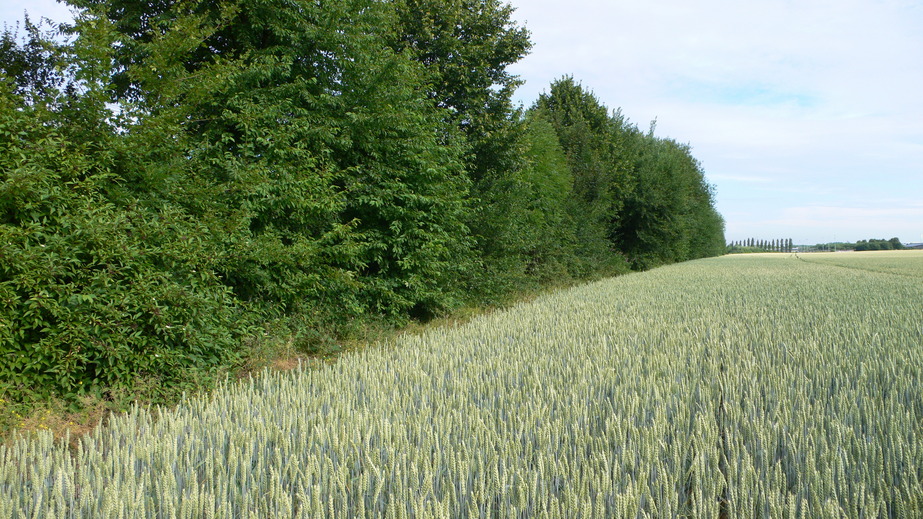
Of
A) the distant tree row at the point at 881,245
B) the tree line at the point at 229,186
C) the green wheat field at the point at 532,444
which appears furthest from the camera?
the distant tree row at the point at 881,245

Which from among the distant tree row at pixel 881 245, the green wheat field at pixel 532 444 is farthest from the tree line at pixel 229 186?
the distant tree row at pixel 881 245

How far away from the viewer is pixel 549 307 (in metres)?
9.15

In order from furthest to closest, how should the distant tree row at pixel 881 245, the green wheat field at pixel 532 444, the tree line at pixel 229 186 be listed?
the distant tree row at pixel 881 245, the tree line at pixel 229 186, the green wheat field at pixel 532 444

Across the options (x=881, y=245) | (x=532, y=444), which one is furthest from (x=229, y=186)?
(x=881, y=245)

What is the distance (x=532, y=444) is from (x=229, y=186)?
A: 17.5ft

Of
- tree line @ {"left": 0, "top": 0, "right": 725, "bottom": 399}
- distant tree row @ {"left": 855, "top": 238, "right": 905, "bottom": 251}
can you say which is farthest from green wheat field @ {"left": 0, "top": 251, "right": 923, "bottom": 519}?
distant tree row @ {"left": 855, "top": 238, "right": 905, "bottom": 251}

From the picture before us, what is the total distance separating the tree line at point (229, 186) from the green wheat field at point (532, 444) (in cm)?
158

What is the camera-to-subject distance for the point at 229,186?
6.32 metres

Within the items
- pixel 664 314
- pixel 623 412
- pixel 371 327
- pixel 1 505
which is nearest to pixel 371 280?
pixel 371 327

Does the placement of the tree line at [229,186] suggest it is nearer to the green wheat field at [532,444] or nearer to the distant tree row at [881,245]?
the green wheat field at [532,444]

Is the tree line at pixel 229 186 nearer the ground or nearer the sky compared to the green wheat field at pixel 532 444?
nearer the sky

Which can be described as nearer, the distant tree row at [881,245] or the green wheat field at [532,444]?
the green wheat field at [532,444]

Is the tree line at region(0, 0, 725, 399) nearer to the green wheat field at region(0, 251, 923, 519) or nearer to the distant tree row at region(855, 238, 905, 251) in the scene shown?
the green wheat field at region(0, 251, 923, 519)

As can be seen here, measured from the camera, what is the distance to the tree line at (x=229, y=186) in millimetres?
4324
